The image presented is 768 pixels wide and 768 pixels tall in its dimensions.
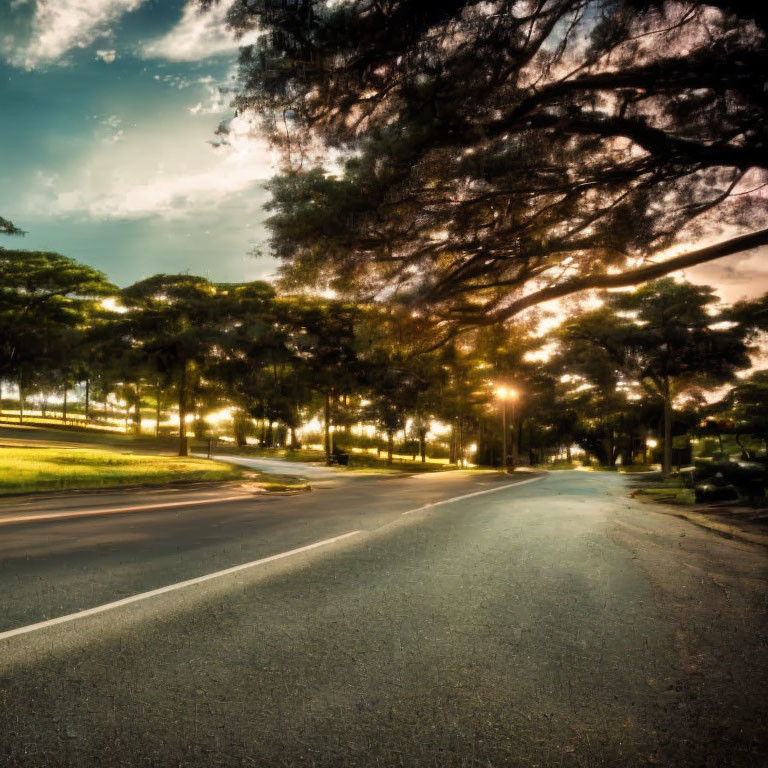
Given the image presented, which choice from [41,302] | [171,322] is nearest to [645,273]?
[171,322]

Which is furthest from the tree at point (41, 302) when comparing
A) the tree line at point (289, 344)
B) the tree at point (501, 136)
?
the tree at point (501, 136)

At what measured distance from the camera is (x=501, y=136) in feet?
29.8

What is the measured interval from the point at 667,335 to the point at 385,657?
3305cm

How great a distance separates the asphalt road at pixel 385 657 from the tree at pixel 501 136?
5.93 m

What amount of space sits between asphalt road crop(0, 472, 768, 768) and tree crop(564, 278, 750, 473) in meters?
27.0

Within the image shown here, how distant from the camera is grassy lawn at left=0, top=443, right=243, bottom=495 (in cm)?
1625

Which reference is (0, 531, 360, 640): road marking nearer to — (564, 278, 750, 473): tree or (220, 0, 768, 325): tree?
(220, 0, 768, 325): tree

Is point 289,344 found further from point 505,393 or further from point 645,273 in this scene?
point 645,273

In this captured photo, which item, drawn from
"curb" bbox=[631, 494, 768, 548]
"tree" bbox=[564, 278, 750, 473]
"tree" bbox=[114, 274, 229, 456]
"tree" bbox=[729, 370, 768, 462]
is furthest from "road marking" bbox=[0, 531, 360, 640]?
"tree" bbox=[564, 278, 750, 473]

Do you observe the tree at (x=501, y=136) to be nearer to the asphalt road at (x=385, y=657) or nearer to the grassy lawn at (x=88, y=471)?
the asphalt road at (x=385, y=657)

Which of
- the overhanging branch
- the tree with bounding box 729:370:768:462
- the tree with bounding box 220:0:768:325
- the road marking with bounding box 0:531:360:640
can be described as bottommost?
the road marking with bounding box 0:531:360:640

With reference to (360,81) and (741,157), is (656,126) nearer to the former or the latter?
(741,157)

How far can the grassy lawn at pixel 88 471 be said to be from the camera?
16250 mm

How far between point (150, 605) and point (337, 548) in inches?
130
